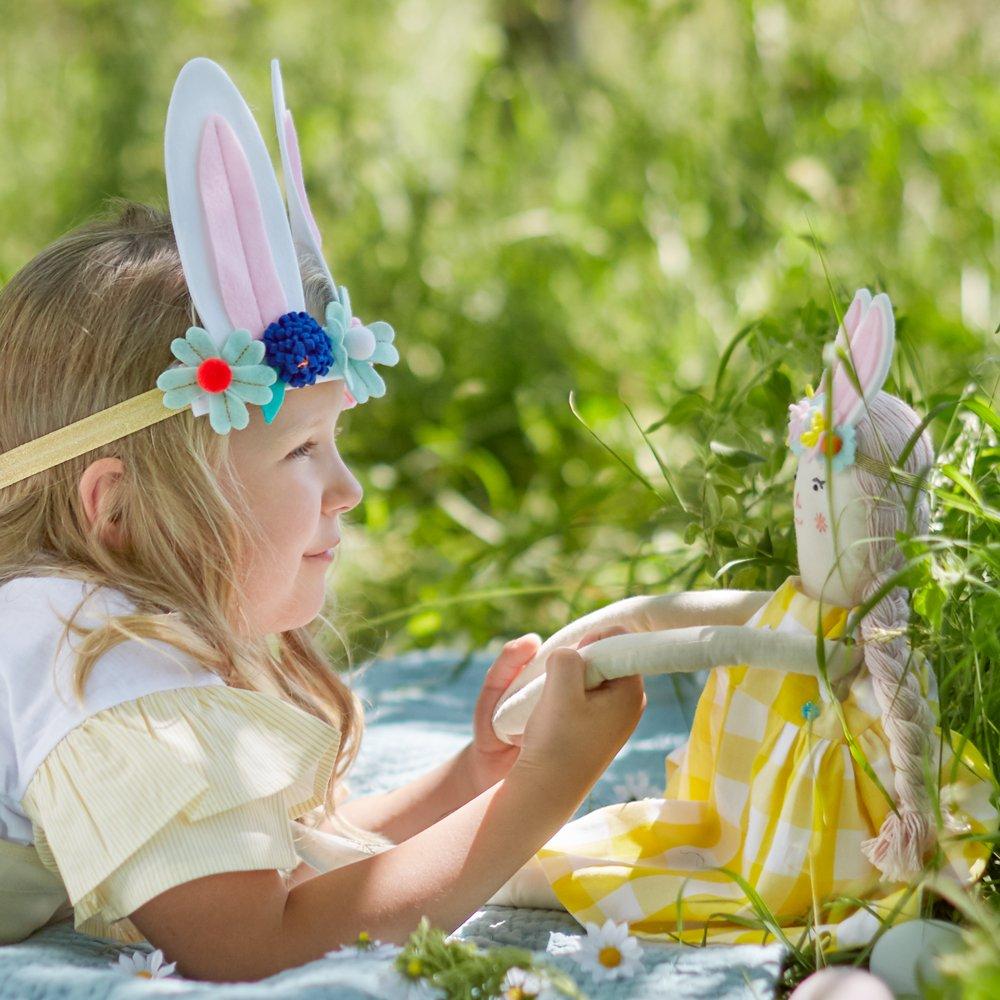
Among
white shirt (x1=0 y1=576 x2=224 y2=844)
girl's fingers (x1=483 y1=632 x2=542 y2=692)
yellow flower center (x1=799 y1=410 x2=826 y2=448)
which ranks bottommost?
girl's fingers (x1=483 y1=632 x2=542 y2=692)

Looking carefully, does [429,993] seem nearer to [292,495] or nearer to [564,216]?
[292,495]

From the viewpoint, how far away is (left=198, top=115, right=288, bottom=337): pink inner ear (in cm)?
134

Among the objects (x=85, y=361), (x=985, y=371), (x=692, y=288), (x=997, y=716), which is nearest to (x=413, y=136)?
(x=692, y=288)

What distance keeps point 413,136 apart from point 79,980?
11.8 feet

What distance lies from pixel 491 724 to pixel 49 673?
544mm

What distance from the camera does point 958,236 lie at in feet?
10.8

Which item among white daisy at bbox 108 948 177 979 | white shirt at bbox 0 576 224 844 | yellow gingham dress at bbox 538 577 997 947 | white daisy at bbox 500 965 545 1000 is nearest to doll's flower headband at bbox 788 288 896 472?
yellow gingham dress at bbox 538 577 997 947

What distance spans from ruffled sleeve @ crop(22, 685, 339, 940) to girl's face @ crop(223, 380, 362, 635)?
20cm

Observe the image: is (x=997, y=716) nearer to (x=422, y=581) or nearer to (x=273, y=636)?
(x=273, y=636)

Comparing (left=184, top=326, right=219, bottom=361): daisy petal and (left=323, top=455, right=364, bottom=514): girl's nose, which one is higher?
(left=184, top=326, right=219, bottom=361): daisy petal

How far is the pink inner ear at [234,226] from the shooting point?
4.41ft

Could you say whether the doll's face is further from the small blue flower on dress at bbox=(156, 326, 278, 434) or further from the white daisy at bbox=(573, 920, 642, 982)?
the small blue flower on dress at bbox=(156, 326, 278, 434)

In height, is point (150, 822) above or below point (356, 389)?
below

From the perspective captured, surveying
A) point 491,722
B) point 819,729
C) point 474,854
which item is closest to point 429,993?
point 474,854
